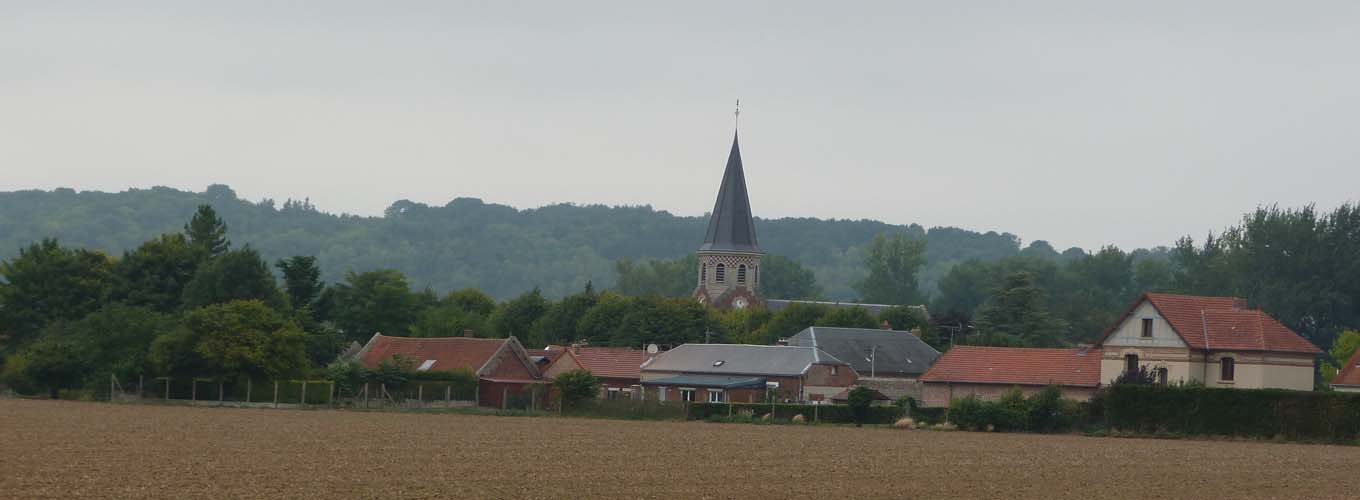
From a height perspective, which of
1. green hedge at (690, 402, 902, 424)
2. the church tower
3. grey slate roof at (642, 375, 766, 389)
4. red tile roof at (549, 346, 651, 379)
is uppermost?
the church tower

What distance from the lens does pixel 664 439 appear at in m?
45.2

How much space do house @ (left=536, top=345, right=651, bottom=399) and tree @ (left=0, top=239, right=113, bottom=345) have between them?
21.7 m

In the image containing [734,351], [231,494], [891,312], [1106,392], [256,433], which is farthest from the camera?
[891,312]

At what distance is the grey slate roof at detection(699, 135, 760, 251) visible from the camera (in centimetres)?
13712

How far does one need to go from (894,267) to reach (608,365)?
103 meters

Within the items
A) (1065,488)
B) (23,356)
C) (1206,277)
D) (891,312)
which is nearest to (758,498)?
(1065,488)

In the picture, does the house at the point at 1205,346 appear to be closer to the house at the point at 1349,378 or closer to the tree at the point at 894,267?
the house at the point at 1349,378

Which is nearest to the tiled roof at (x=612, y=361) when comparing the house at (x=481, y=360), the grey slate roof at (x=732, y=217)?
the house at (x=481, y=360)

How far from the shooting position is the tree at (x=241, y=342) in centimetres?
6588

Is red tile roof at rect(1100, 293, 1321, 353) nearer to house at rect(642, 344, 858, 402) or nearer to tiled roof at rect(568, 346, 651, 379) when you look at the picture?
house at rect(642, 344, 858, 402)

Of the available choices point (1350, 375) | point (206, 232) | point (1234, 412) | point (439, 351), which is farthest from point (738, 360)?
point (1234, 412)

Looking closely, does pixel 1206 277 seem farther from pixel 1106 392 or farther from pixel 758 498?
pixel 758 498

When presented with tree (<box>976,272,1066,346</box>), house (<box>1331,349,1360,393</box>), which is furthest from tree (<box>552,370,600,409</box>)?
tree (<box>976,272,1066,346</box>)

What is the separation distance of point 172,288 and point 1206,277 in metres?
79.1
